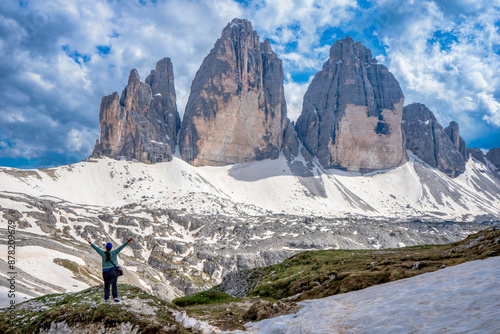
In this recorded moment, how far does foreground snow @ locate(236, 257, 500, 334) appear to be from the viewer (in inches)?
331

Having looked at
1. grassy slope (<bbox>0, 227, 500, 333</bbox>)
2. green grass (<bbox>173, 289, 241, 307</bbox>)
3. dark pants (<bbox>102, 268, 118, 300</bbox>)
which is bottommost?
green grass (<bbox>173, 289, 241, 307</bbox>)

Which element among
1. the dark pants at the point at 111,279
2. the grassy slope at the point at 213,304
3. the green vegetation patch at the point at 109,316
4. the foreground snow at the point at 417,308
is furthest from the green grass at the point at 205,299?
the foreground snow at the point at 417,308

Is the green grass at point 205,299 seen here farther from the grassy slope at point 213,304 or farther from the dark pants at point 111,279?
the dark pants at point 111,279

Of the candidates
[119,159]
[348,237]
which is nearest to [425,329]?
[348,237]

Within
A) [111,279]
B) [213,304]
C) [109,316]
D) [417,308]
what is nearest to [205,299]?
[213,304]

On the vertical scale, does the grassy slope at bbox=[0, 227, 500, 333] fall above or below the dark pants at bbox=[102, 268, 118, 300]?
below

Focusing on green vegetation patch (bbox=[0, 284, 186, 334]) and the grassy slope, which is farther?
the grassy slope

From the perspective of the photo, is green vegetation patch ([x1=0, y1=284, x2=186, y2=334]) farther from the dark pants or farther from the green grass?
the green grass

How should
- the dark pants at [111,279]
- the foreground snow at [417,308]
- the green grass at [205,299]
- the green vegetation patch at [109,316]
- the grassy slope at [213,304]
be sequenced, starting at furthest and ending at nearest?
the green grass at [205,299] → the dark pants at [111,279] → the grassy slope at [213,304] → the green vegetation patch at [109,316] → the foreground snow at [417,308]

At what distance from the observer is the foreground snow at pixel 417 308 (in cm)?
840

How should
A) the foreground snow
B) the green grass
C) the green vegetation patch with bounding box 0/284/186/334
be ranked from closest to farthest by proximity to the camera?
the foreground snow
the green vegetation patch with bounding box 0/284/186/334
the green grass

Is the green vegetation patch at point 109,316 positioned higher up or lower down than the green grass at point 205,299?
higher up

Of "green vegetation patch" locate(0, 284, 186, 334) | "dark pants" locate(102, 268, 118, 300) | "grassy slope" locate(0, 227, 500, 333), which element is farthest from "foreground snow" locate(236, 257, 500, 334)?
"dark pants" locate(102, 268, 118, 300)

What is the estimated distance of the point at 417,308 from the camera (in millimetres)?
9961
